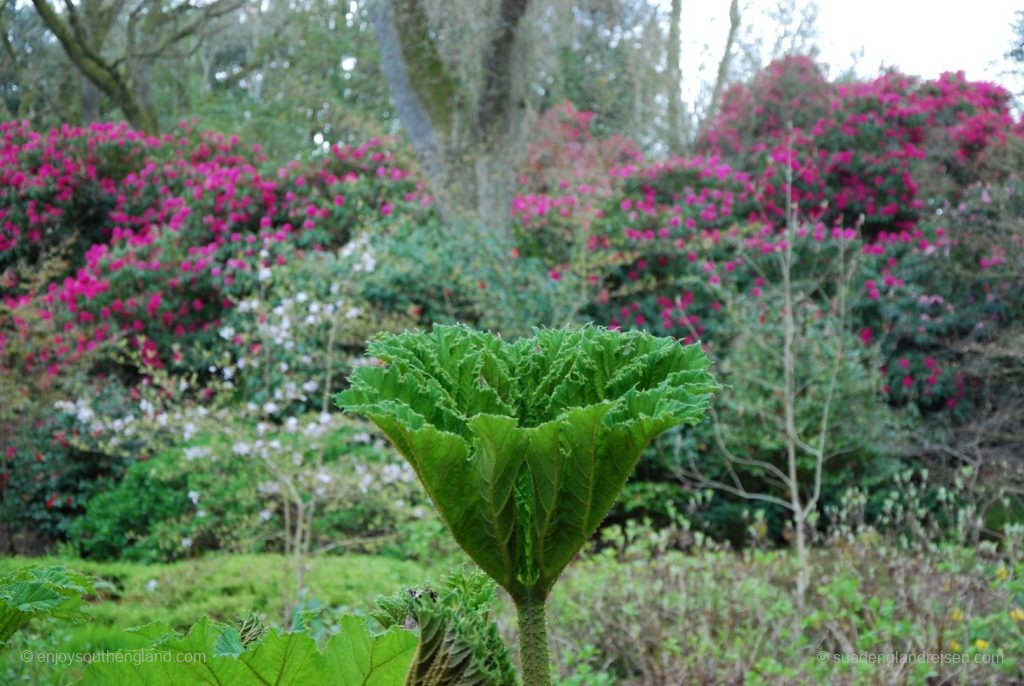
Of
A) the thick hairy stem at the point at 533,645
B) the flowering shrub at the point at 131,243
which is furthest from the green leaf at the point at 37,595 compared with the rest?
the flowering shrub at the point at 131,243

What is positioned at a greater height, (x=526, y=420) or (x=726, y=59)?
(x=726, y=59)

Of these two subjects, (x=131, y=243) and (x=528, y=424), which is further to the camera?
(x=131, y=243)

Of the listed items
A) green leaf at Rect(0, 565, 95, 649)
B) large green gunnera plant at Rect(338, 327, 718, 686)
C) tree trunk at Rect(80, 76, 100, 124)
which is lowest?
green leaf at Rect(0, 565, 95, 649)

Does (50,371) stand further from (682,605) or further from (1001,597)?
(1001,597)

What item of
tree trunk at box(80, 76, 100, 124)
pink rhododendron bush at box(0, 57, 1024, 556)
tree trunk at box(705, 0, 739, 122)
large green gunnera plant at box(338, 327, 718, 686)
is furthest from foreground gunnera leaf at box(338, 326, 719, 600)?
tree trunk at box(705, 0, 739, 122)

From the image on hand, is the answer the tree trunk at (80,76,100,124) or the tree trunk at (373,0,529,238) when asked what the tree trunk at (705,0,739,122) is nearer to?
the tree trunk at (373,0,529,238)

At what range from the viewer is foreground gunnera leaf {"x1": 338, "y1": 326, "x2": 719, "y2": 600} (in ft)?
2.94

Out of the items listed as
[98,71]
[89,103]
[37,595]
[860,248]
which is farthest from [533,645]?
[89,103]

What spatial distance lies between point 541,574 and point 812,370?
6.62 meters

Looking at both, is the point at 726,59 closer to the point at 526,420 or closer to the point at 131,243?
the point at 131,243

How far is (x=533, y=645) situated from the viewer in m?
0.94

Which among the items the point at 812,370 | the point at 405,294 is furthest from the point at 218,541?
the point at 812,370

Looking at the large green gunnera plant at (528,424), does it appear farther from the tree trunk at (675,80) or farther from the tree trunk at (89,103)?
the tree trunk at (89,103)

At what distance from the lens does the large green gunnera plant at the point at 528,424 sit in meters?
0.90
